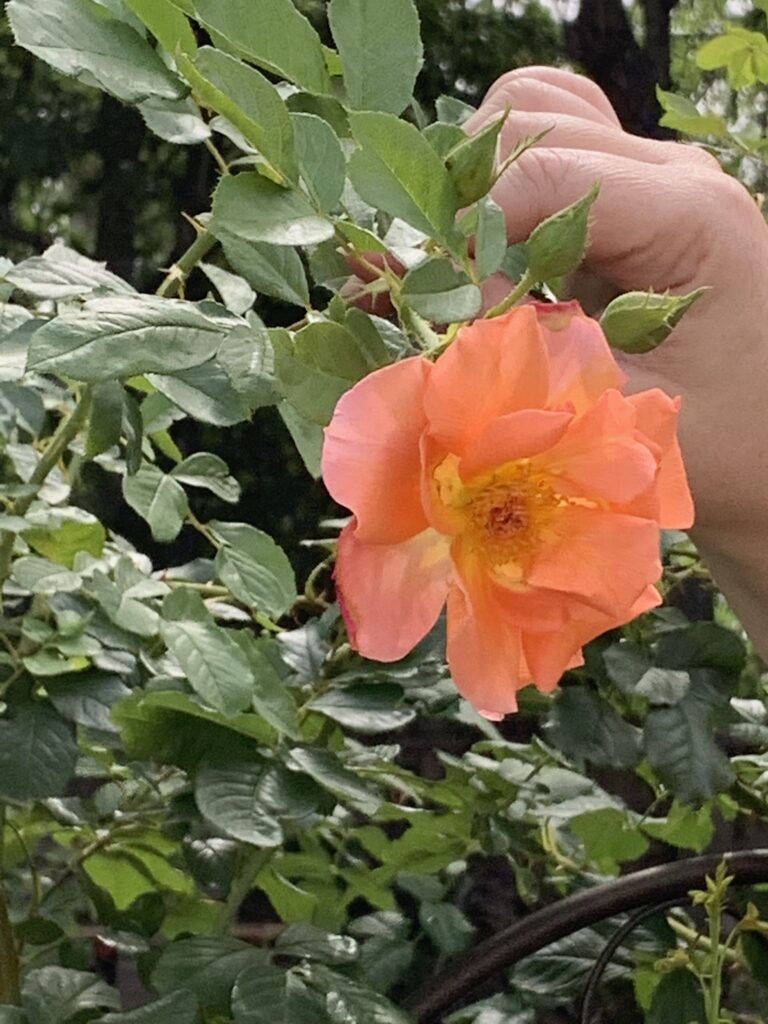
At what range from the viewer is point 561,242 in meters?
0.27

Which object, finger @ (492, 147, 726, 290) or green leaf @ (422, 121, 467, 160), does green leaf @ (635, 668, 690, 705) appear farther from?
green leaf @ (422, 121, 467, 160)

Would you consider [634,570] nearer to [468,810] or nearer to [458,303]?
[458,303]

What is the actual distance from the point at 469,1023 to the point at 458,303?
483mm

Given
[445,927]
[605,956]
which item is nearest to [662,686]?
[605,956]

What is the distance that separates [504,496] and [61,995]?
40 cm

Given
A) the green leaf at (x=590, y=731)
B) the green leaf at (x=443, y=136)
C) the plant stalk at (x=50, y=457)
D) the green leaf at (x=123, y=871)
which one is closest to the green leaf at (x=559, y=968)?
the green leaf at (x=590, y=731)

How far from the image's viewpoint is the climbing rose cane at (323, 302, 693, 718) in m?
0.24

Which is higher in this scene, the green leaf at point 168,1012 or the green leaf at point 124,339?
the green leaf at point 124,339

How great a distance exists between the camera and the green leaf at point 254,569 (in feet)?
1.60

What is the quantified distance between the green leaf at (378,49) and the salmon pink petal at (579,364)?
0.10m

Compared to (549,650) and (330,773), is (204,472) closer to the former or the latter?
(330,773)

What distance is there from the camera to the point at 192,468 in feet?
1.93

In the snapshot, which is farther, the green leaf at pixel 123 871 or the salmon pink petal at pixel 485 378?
the green leaf at pixel 123 871

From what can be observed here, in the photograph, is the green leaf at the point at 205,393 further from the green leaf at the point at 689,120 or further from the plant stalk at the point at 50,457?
the green leaf at the point at 689,120
